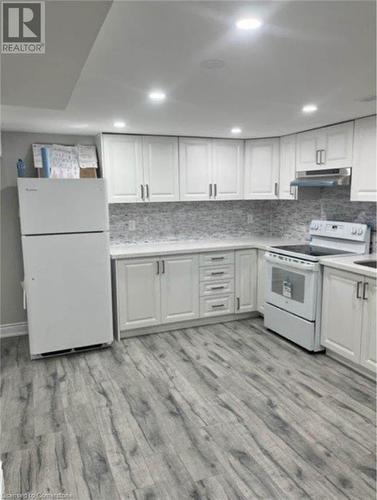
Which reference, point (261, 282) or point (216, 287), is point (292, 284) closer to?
point (261, 282)

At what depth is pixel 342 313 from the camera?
10.2 ft

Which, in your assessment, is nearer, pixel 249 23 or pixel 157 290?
pixel 249 23

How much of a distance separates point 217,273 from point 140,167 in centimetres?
146

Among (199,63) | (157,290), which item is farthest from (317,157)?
(199,63)

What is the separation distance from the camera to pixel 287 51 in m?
1.68

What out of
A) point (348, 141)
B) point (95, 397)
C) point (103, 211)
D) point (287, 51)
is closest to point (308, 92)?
point (287, 51)

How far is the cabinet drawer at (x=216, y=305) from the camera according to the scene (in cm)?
417

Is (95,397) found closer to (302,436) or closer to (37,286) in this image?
(37,286)

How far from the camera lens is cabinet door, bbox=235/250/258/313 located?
425 cm

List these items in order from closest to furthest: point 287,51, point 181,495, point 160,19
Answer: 1. point 160,19
2. point 287,51
3. point 181,495

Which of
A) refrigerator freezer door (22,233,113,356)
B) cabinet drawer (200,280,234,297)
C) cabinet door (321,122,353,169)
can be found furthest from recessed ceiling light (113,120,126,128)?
cabinet door (321,122,353,169)

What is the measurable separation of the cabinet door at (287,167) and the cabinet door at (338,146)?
46cm

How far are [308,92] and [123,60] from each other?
125cm

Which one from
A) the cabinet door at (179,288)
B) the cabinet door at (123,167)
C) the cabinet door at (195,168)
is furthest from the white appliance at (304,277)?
the cabinet door at (123,167)
